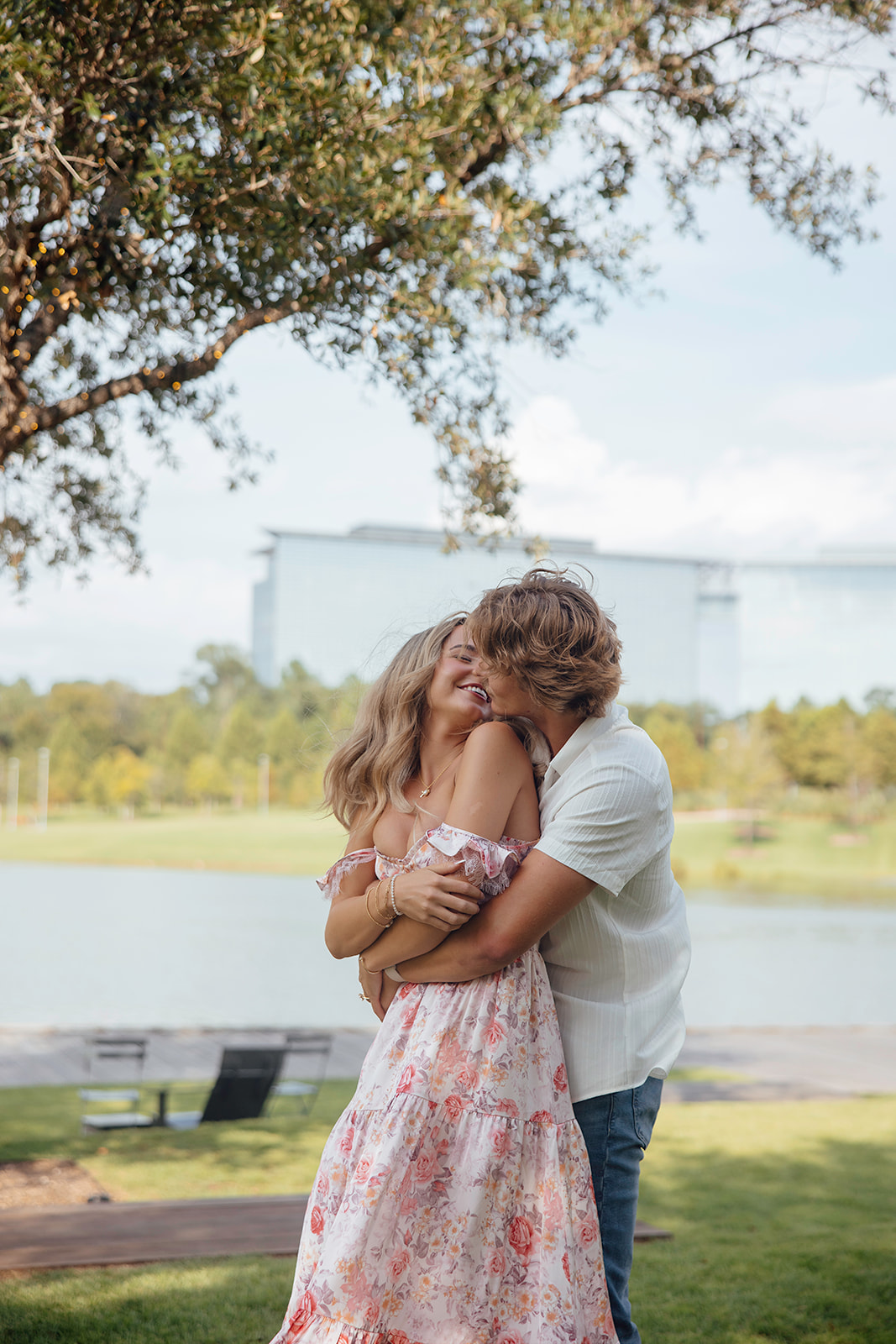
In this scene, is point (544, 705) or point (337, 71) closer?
point (544, 705)

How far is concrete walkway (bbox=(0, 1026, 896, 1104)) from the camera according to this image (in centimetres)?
769

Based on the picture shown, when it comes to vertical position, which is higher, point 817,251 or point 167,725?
point 817,251

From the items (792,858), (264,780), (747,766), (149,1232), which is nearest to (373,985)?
(149,1232)

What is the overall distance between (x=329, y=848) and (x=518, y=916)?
29.4 metres

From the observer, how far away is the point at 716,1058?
9.01m

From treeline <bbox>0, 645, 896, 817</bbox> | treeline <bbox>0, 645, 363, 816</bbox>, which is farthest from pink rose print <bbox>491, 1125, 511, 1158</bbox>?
treeline <bbox>0, 645, 363, 816</bbox>

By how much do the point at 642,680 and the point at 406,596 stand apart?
6953mm

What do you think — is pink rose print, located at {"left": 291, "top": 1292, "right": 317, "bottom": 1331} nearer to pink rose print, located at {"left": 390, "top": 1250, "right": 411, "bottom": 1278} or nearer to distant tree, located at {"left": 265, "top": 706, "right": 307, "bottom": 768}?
pink rose print, located at {"left": 390, "top": 1250, "right": 411, "bottom": 1278}

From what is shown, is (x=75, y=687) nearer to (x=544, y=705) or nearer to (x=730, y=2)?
(x=730, y=2)

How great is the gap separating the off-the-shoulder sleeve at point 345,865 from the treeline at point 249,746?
23328 mm

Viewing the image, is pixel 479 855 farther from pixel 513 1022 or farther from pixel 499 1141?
pixel 499 1141

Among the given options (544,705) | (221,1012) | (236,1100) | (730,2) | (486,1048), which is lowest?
(221,1012)

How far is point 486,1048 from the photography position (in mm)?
1604

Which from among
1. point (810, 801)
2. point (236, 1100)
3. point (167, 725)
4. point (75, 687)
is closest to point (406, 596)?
point (167, 725)
